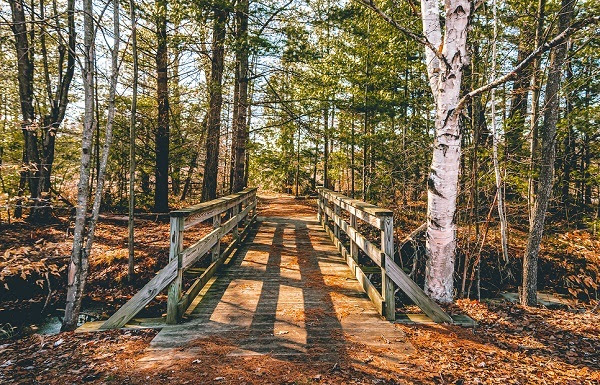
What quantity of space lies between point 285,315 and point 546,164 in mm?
5311

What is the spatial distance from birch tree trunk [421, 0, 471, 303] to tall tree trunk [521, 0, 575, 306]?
8.39 feet

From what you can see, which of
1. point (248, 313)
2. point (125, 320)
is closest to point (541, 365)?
point (248, 313)

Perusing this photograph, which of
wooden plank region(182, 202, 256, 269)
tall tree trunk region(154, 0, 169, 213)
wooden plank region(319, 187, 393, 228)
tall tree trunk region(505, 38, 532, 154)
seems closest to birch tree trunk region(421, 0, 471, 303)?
wooden plank region(319, 187, 393, 228)

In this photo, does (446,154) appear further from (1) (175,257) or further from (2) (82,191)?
(2) (82,191)

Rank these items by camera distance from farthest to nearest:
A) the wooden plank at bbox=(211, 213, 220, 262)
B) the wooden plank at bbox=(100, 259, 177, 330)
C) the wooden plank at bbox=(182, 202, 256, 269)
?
the wooden plank at bbox=(211, 213, 220, 262) → the wooden plank at bbox=(182, 202, 256, 269) → the wooden plank at bbox=(100, 259, 177, 330)

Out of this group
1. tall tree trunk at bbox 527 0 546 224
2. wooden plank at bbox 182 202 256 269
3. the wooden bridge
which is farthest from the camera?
tall tree trunk at bbox 527 0 546 224

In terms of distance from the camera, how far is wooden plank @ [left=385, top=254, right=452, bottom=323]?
3891 millimetres

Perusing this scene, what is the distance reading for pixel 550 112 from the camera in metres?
5.85

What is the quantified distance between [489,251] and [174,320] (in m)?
9.03

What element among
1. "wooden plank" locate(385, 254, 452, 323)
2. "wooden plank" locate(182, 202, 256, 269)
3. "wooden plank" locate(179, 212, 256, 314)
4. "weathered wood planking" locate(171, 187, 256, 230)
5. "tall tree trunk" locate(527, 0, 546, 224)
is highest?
"tall tree trunk" locate(527, 0, 546, 224)

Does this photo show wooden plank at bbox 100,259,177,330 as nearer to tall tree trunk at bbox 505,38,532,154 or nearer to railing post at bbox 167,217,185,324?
railing post at bbox 167,217,185,324

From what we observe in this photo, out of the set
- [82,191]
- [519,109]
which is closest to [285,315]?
[82,191]

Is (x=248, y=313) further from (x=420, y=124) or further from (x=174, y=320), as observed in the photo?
(x=420, y=124)

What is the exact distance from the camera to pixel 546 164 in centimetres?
568
